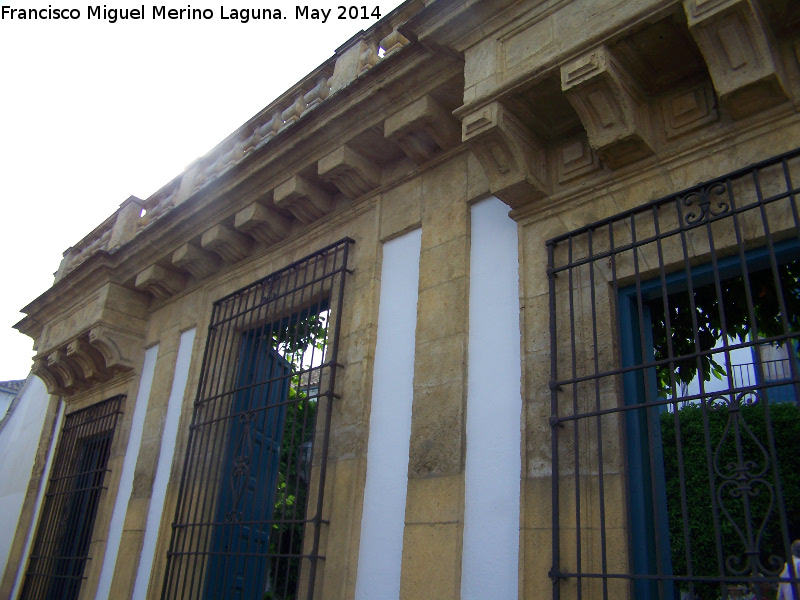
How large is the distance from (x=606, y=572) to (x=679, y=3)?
7.82ft

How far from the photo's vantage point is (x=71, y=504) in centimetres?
655

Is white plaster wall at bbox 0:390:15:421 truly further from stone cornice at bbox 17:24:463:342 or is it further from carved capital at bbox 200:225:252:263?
carved capital at bbox 200:225:252:263

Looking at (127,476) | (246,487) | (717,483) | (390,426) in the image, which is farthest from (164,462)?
(717,483)

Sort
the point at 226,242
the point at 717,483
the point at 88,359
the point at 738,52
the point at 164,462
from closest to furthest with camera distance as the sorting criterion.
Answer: the point at 738,52 < the point at 164,462 < the point at 226,242 < the point at 88,359 < the point at 717,483

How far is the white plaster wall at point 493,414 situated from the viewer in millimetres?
3057

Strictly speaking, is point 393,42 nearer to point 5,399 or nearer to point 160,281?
point 160,281

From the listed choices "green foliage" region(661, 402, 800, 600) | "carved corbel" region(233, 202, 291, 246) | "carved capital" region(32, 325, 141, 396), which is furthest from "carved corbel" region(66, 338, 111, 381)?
"green foliage" region(661, 402, 800, 600)

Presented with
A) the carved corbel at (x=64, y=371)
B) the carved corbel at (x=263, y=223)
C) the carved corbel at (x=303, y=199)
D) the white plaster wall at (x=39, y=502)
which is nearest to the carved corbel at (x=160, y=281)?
the carved corbel at (x=263, y=223)

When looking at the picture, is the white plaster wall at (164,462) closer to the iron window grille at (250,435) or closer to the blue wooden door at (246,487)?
the iron window grille at (250,435)

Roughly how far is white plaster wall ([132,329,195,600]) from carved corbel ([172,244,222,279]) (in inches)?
21.6

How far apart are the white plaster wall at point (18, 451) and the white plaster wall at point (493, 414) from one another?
651 cm

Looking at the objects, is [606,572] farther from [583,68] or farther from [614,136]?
[583,68]

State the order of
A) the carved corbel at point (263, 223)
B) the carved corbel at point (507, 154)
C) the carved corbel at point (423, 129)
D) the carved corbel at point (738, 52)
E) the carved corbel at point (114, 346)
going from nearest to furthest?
the carved corbel at point (738, 52)
the carved corbel at point (507, 154)
the carved corbel at point (423, 129)
the carved corbel at point (263, 223)
the carved corbel at point (114, 346)

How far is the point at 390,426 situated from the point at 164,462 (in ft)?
8.45
